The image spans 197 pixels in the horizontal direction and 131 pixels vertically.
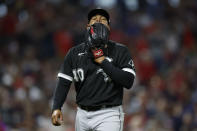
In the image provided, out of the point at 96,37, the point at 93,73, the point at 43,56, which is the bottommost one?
the point at 93,73

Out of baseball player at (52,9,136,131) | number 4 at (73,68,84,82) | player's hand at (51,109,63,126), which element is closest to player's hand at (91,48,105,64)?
baseball player at (52,9,136,131)

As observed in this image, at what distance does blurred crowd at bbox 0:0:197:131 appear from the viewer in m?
9.84

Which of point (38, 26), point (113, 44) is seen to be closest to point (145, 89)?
point (38, 26)

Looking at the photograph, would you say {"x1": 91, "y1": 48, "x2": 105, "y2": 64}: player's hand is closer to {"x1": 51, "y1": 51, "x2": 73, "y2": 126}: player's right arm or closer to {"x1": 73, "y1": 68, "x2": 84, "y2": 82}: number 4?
{"x1": 73, "y1": 68, "x2": 84, "y2": 82}: number 4

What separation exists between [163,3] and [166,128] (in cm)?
614

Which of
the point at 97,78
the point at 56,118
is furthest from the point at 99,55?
the point at 56,118

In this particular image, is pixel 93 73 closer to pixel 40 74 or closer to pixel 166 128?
pixel 166 128

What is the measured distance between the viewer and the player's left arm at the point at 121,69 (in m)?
5.02

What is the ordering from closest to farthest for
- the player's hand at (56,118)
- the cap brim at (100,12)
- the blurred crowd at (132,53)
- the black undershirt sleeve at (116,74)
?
the black undershirt sleeve at (116,74)
the player's hand at (56,118)
the cap brim at (100,12)
the blurred crowd at (132,53)

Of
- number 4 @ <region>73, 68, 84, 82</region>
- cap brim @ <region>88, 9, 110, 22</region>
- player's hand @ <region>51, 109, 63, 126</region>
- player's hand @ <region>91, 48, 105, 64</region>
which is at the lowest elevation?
player's hand @ <region>51, 109, 63, 126</region>

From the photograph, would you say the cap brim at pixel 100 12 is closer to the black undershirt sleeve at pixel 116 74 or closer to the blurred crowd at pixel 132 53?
the black undershirt sleeve at pixel 116 74

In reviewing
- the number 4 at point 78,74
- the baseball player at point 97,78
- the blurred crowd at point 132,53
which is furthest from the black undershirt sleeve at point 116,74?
the blurred crowd at point 132,53

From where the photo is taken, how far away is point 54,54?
12492mm

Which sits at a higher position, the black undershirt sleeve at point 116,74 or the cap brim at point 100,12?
the cap brim at point 100,12
